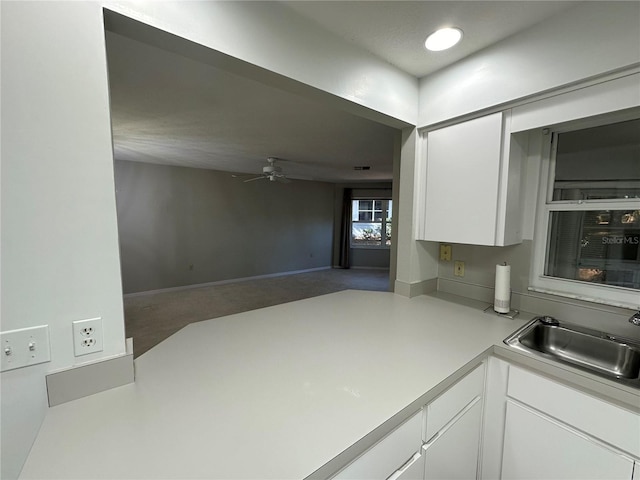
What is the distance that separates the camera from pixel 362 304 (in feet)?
5.92

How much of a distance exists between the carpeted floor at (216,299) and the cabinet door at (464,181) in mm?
3168

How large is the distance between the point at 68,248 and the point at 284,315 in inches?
40.8

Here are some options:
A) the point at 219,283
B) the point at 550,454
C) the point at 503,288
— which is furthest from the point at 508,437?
the point at 219,283

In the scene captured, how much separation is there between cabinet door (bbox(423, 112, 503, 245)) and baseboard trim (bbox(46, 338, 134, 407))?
170cm

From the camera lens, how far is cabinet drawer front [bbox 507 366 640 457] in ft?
3.09

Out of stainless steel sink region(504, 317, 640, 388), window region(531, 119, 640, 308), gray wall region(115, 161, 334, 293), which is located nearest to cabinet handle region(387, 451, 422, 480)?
stainless steel sink region(504, 317, 640, 388)

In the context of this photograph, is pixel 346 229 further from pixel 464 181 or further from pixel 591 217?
pixel 591 217

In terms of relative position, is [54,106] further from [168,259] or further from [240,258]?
[240,258]

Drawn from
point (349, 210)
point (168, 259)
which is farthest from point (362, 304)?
point (349, 210)

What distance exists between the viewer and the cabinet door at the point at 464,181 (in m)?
1.50

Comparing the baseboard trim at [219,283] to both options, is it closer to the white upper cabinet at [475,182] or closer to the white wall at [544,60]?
the white upper cabinet at [475,182]

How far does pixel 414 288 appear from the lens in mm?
1942

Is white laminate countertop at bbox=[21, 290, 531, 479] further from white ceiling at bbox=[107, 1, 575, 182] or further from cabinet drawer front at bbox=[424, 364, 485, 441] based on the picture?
white ceiling at bbox=[107, 1, 575, 182]

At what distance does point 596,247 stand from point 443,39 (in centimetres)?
136
